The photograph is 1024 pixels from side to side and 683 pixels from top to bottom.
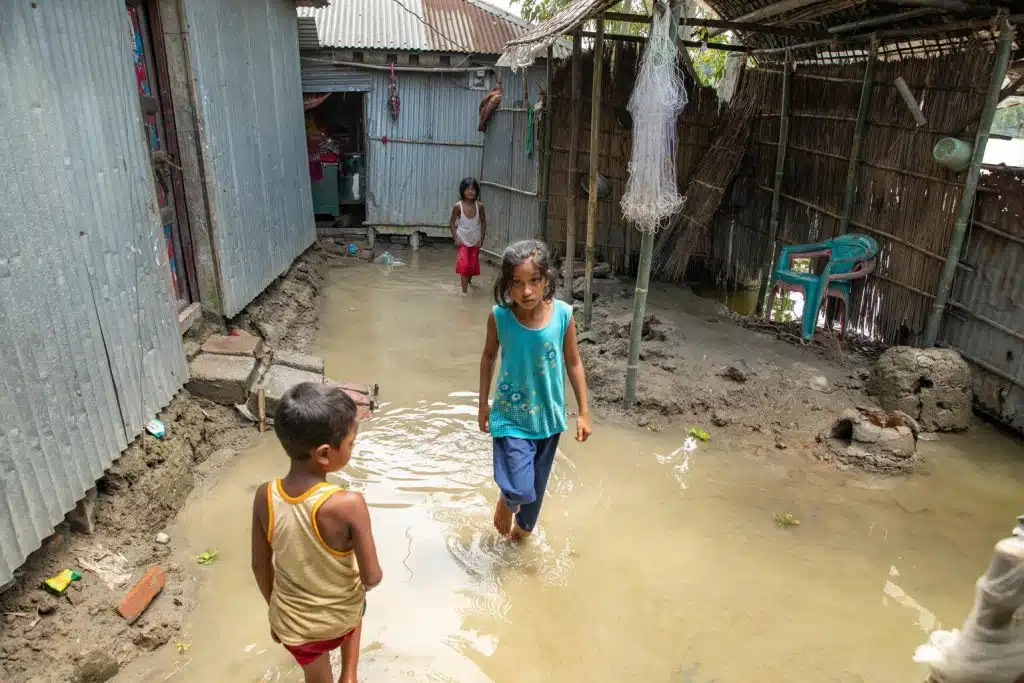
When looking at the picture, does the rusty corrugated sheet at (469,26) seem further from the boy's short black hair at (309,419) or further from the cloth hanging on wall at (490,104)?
the boy's short black hair at (309,419)

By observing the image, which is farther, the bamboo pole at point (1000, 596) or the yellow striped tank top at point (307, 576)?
the yellow striped tank top at point (307, 576)

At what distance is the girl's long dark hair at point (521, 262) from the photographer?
9.13ft

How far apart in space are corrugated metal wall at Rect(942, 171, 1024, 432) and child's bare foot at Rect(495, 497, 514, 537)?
3973 mm

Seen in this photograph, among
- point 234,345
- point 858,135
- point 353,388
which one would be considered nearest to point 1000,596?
point 353,388

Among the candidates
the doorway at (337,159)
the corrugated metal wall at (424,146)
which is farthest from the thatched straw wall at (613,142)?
the doorway at (337,159)

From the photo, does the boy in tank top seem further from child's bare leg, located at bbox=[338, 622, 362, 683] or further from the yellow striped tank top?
child's bare leg, located at bbox=[338, 622, 362, 683]

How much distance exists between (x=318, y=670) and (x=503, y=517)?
4.53 ft

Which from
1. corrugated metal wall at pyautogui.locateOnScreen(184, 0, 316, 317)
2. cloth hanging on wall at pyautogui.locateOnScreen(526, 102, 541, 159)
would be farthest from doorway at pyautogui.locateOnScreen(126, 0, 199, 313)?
cloth hanging on wall at pyautogui.locateOnScreen(526, 102, 541, 159)

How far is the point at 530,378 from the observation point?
298 cm

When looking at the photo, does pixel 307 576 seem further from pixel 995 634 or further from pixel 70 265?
pixel 70 265

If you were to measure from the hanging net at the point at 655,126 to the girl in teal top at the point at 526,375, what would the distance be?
5.31 ft

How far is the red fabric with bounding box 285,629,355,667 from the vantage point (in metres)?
2.05

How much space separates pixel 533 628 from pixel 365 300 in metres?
5.89

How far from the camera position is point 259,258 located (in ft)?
20.9
